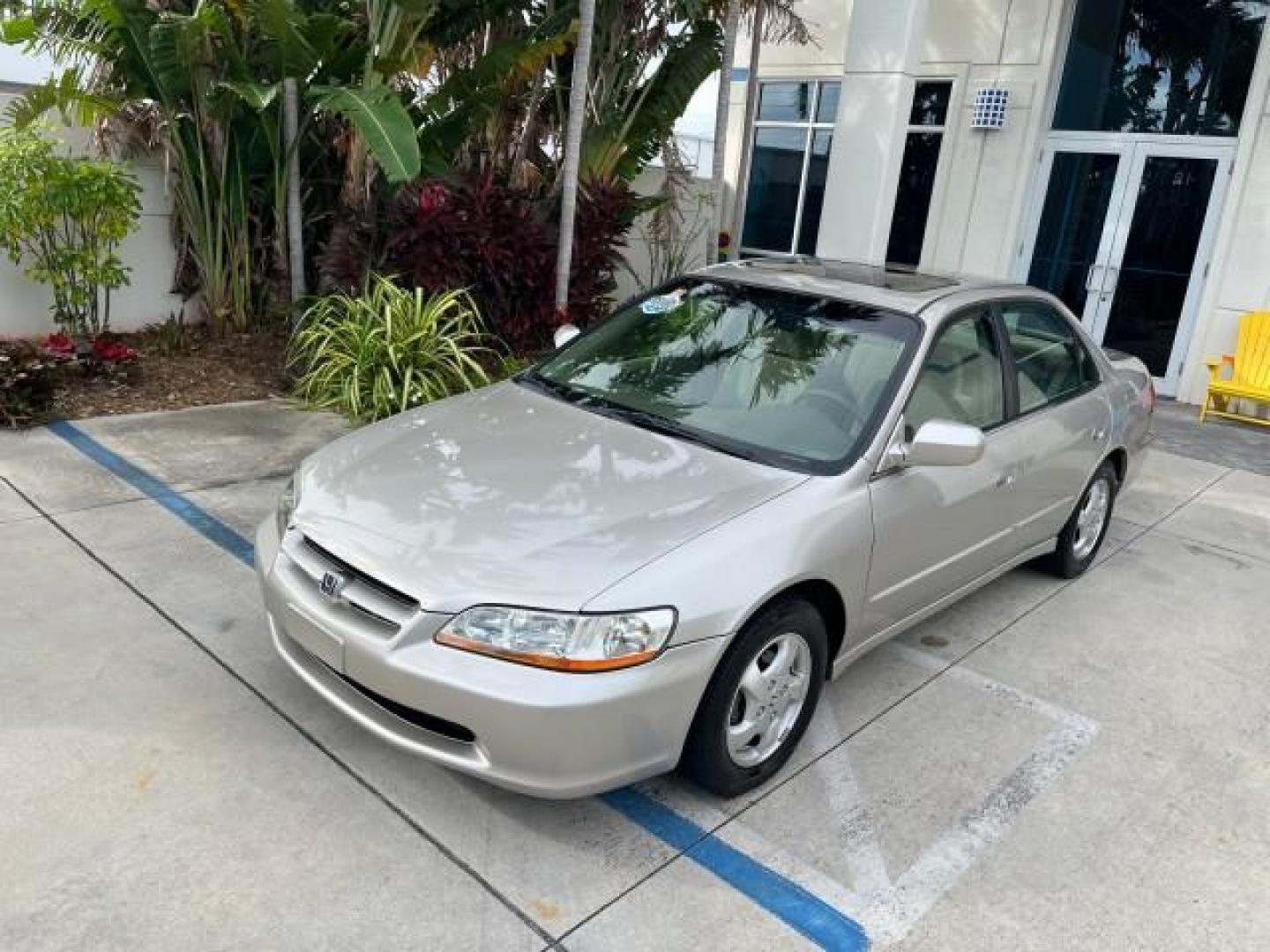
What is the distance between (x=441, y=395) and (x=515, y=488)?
3.91m

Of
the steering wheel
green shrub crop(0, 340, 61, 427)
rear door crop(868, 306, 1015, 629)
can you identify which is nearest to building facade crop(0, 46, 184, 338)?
green shrub crop(0, 340, 61, 427)

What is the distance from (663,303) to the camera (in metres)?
4.41

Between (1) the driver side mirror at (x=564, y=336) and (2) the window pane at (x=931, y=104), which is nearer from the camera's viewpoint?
(1) the driver side mirror at (x=564, y=336)

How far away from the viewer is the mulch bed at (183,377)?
6707 mm

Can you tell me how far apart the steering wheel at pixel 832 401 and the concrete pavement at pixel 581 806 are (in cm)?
114

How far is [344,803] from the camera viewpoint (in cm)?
298

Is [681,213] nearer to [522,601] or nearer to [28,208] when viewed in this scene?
[28,208]

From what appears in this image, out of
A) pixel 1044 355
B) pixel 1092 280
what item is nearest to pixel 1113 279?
pixel 1092 280

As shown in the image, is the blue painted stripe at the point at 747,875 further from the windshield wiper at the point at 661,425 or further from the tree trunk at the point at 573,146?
the tree trunk at the point at 573,146

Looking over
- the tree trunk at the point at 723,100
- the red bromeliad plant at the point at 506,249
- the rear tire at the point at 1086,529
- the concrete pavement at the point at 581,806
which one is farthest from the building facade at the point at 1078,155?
the concrete pavement at the point at 581,806

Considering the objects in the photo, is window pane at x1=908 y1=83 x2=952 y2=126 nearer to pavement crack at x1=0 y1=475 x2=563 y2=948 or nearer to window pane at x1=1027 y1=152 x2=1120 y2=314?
window pane at x1=1027 y1=152 x2=1120 y2=314

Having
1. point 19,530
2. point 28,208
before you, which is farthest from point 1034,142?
point 19,530

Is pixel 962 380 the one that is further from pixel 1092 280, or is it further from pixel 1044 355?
pixel 1092 280

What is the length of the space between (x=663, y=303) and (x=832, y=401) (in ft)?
3.60
